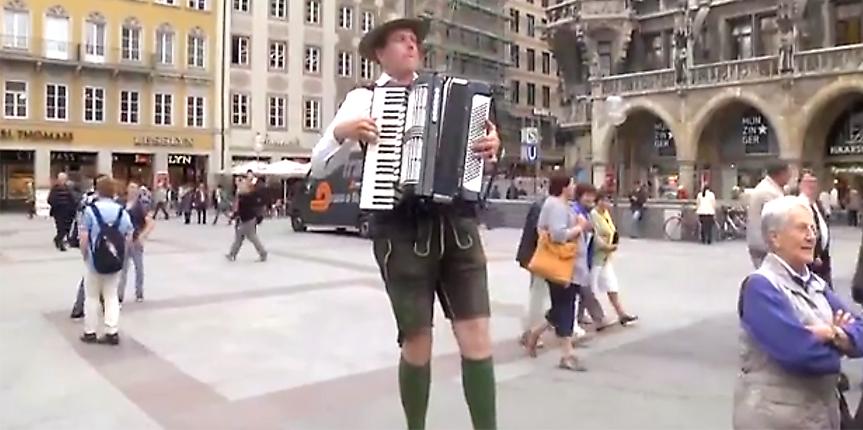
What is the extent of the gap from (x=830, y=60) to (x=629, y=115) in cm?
1013

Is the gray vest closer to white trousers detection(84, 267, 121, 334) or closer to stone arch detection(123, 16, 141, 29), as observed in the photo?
white trousers detection(84, 267, 121, 334)

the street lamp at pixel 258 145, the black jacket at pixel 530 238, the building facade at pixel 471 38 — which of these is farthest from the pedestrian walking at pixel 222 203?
the black jacket at pixel 530 238

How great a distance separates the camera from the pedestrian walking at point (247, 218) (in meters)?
17.2

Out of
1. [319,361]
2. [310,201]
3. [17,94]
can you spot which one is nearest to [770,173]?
[319,361]

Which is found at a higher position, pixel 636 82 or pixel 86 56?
pixel 86 56

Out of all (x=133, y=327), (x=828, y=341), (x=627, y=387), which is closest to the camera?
(x=828, y=341)

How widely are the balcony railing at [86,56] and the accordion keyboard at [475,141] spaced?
4350cm

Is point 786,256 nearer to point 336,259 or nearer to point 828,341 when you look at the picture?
point 828,341

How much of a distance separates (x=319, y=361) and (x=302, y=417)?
1.87 meters

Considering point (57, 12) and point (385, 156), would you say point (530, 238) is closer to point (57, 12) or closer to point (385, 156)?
point (385, 156)

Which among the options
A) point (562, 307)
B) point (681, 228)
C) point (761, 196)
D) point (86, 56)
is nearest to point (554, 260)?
point (562, 307)

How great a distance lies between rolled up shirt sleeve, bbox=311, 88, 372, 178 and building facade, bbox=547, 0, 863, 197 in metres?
31.7

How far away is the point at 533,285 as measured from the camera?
8.38 m

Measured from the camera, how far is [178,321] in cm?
989
